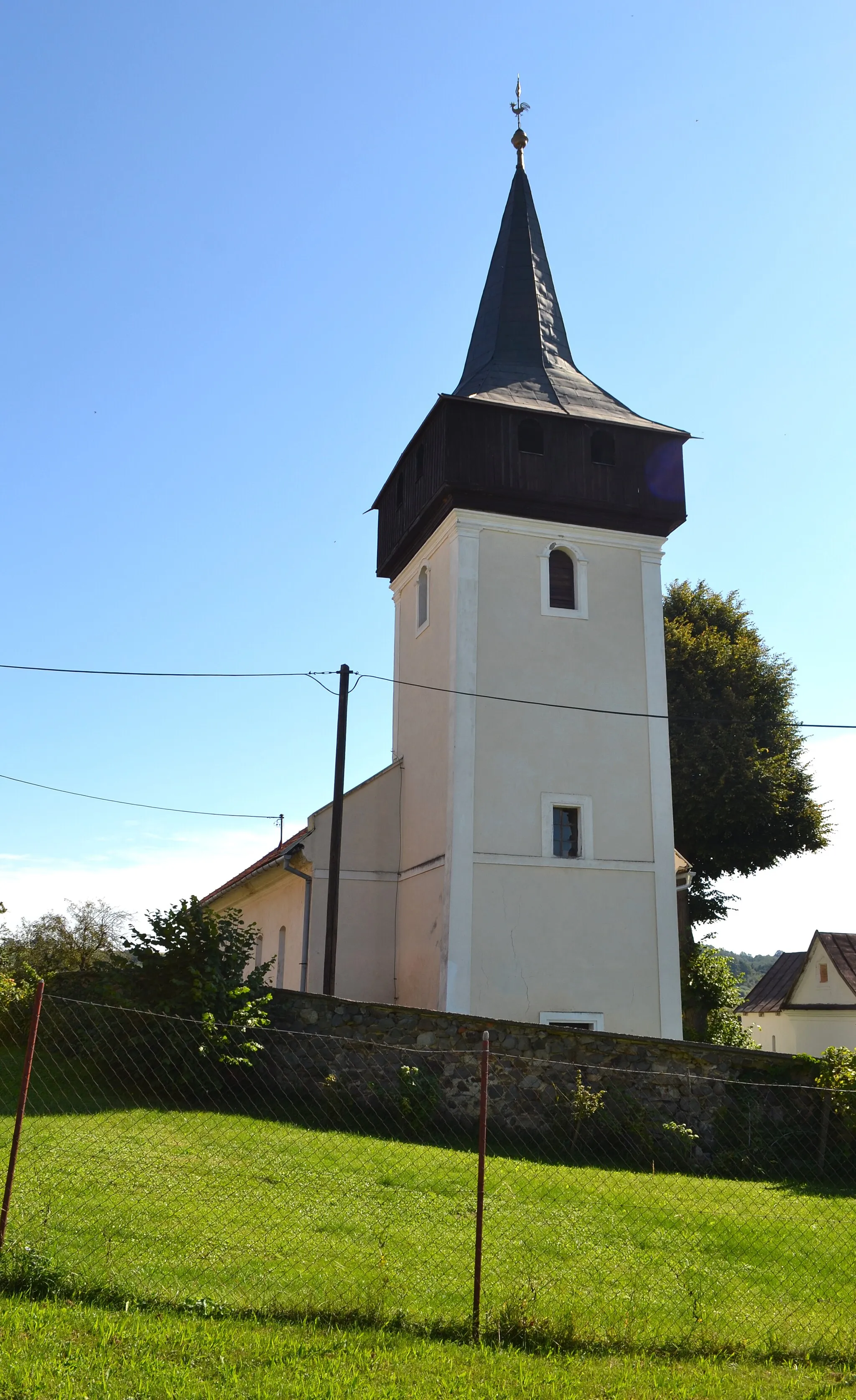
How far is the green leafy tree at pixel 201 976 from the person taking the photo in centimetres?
1384

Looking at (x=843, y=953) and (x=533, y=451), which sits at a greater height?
(x=533, y=451)

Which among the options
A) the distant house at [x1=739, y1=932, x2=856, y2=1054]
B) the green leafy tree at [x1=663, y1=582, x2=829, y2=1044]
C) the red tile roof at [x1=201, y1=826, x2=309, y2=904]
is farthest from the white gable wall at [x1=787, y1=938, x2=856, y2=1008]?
the red tile roof at [x1=201, y1=826, x2=309, y2=904]

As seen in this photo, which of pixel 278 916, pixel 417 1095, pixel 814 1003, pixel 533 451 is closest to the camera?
pixel 417 1095

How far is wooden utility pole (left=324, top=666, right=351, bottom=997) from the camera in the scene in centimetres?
1773

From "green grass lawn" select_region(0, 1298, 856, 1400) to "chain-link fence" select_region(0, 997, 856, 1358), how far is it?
268 millimetres

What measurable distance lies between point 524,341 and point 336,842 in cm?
1131

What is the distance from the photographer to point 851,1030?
35.7 m

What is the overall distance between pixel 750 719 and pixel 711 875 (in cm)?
478

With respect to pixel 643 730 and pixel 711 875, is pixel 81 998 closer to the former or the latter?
pixel 643 730

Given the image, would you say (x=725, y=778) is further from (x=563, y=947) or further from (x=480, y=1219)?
(x=480, y=1219)

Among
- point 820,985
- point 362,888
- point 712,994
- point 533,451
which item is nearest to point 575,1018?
point 362,888

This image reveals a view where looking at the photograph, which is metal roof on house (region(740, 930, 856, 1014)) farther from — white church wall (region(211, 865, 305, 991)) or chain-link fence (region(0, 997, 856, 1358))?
chain-link fence (region(0, 997, 856, 1358))

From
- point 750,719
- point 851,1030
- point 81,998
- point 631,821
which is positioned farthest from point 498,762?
point 851,1030

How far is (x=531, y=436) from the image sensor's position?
67.7ft
